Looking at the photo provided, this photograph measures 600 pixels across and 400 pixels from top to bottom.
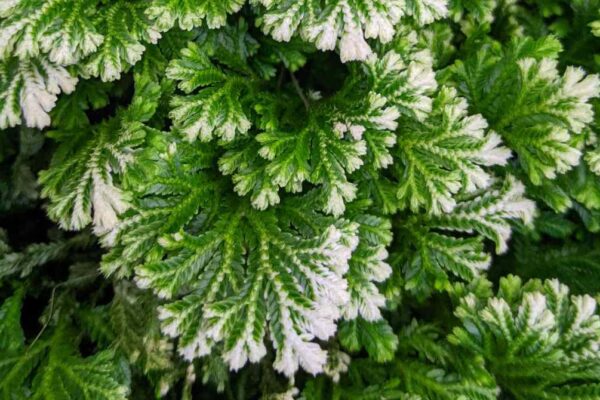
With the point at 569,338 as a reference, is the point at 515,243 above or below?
above

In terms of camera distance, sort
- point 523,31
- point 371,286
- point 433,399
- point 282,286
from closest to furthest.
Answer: point 282,286
point 371,286
point 433,399
point 523,31

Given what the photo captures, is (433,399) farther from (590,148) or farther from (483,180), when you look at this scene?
(590,148)

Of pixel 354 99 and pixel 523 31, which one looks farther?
pixel 523 31

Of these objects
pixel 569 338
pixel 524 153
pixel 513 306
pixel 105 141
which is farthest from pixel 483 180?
pixel 105 141

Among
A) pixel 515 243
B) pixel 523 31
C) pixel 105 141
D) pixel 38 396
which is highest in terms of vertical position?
pixel 523 31

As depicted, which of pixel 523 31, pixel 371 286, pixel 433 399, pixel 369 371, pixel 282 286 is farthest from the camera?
pixel 523 31

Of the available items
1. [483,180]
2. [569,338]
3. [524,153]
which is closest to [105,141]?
[483,180]
